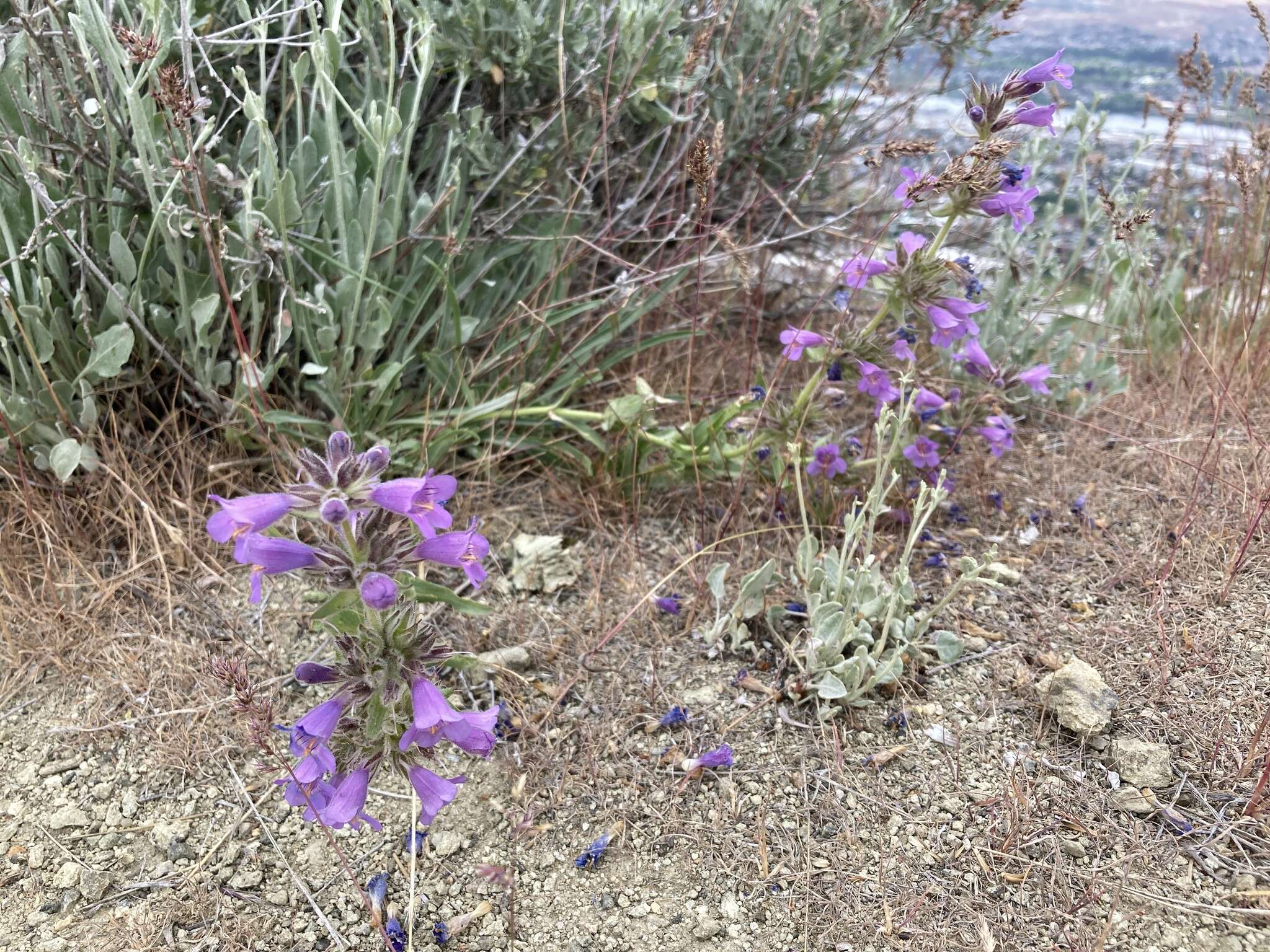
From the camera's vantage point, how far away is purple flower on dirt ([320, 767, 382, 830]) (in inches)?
57.4

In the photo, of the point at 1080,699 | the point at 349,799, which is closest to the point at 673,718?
the point at 349,799

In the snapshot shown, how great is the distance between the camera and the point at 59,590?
223cm

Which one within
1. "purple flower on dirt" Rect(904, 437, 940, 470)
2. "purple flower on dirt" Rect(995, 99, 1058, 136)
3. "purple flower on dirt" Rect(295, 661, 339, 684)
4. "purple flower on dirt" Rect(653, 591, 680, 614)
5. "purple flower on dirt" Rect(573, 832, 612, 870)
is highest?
"purple flower on dirt" Rect(995, 99, 1058, 136)

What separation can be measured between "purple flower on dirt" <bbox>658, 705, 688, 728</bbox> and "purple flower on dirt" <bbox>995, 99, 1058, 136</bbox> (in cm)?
152

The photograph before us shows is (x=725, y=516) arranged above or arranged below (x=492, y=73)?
below

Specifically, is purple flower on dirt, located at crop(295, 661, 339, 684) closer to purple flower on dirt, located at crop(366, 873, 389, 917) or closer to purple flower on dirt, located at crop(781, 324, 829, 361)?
purple flower on dirt, located at crop(366, 873, 389, 917)

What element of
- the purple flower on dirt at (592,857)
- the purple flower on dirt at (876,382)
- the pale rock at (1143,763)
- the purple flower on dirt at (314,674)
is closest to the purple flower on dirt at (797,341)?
the purple flower on dirt at (876,382)

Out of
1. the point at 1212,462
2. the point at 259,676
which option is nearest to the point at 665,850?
the point at 259,676

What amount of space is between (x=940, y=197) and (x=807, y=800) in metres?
1.45

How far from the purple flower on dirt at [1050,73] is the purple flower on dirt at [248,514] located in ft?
5.83

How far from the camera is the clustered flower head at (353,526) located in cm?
129

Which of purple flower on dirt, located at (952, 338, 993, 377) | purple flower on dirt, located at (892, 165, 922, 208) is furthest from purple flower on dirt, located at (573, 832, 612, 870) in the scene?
purple flower on dirt, located at (952, 338, 993, 377)

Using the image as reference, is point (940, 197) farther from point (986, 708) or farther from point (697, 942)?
point (697, 942)

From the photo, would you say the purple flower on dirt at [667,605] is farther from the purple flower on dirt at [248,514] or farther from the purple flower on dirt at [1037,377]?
the purple flower on dirt at [1037,377]
